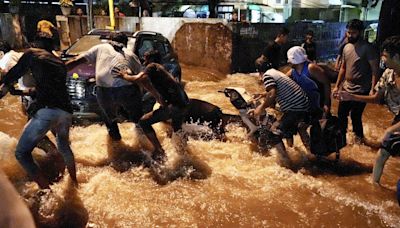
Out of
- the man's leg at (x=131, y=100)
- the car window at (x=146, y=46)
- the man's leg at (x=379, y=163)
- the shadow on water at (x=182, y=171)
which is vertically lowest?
the shadow on water at (x=182, y=171)

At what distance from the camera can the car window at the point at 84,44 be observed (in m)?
7.94

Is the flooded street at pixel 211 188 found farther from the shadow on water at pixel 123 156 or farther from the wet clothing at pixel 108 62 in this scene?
the wet clothing at pixel 108 62

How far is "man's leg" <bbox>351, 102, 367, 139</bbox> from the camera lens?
6.26 m

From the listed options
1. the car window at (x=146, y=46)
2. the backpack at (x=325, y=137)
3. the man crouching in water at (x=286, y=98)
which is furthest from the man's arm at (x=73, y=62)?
the backpack at (x=325, y=137)

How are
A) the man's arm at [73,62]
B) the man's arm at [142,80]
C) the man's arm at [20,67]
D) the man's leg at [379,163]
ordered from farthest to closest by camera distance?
the man's arm at [142,80], the man's arm at [73,62], the man's leg at [379,163], the man's arm at [20,67]

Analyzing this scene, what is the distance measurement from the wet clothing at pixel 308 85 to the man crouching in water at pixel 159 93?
1.76 meters

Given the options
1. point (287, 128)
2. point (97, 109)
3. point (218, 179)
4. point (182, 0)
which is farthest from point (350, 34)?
point (182, 0)

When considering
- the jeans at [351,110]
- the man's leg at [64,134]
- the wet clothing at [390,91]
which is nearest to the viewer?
the man's leg at [64,134]

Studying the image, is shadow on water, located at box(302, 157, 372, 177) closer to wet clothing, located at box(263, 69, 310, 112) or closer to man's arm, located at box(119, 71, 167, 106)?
wet clothing, located at box(263, 69, 310, 112)

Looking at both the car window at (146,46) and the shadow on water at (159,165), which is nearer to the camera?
the shadow on water at (159,165)

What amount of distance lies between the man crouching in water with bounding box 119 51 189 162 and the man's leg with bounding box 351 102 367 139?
299cm

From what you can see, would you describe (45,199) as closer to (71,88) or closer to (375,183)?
(71,88)

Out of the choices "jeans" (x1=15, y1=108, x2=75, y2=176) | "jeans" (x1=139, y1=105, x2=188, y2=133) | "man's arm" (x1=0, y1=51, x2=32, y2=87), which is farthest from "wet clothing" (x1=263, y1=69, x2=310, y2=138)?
"man's arm" (x1=0, y1=51, x2=32, y2=87)

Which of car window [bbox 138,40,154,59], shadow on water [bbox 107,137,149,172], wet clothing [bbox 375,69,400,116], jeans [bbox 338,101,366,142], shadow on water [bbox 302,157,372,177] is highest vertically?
car window [bbox 138,40,154,59]
